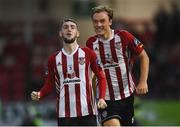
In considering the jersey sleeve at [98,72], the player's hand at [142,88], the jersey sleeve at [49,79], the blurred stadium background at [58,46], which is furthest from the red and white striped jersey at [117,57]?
the blurred stadium background at [58,46]

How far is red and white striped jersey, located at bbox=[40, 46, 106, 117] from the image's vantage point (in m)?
7.99

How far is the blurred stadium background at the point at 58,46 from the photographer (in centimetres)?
1764

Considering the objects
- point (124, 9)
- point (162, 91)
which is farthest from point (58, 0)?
point (162, 91)

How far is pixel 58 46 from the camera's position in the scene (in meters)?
19.6

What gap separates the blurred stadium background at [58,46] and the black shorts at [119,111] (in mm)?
7010

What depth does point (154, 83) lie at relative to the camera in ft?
63.6

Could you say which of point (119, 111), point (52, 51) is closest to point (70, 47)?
point (119, 111)

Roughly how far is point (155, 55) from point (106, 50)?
1099 cm

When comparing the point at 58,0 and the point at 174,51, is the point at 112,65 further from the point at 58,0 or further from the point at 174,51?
the point at 58,0

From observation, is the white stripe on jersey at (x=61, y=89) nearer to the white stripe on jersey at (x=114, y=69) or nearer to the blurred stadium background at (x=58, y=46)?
the white stripe on jersey at (x=114, y=69)

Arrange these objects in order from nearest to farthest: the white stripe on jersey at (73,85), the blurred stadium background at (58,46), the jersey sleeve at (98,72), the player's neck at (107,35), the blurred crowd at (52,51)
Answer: the white stripe on jersey at (73,85)
the jersey sleeve at (98,72)
the player's neck at (107,35)
the blurred stadium background at (58,46)
the blurred crowd at (52,51)

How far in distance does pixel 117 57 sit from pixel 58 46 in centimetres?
1106

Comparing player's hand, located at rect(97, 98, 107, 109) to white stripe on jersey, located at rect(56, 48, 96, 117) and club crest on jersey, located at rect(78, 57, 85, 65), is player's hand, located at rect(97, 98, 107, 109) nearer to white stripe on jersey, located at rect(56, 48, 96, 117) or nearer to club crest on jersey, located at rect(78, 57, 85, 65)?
white stripe on jersey, located at rect(56, 48, 96, 117)

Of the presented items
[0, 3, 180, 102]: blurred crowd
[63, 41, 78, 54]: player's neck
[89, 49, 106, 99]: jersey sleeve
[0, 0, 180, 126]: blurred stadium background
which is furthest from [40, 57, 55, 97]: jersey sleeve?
[0, 3, 180, 102]: blurred crowd
